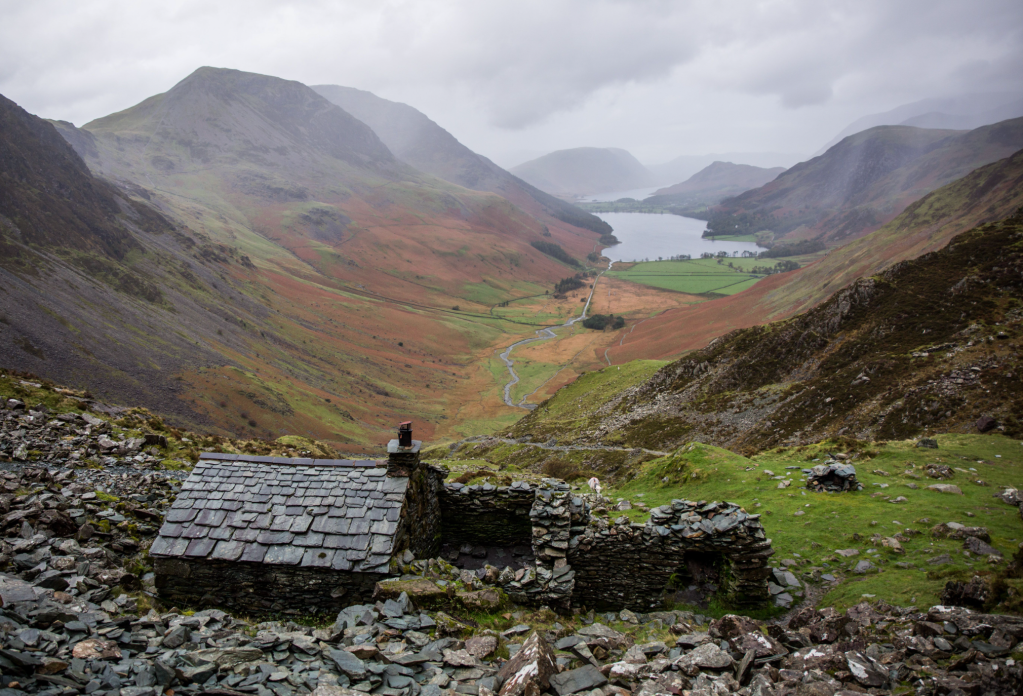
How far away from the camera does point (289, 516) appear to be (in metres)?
12.9

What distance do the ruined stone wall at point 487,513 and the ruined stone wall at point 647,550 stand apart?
3.07 metres

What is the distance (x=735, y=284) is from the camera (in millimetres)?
177875

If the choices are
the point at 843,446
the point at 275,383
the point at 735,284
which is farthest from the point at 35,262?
the point at 735,284

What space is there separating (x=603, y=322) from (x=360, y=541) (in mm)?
142963

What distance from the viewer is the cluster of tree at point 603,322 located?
487ft

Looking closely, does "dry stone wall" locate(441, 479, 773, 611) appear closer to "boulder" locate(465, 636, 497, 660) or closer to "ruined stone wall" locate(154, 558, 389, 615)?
"boulder" locate(465, 636, 497, 660)

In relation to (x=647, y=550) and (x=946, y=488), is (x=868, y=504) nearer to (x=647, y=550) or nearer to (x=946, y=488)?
(x=946, y=488)

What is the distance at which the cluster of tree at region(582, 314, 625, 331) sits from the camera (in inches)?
5839

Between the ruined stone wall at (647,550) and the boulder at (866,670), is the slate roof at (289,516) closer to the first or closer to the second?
the ruined stone wall at (647,550)

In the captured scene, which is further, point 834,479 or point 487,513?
point 834,479

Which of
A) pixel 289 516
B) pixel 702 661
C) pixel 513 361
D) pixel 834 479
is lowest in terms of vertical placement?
pixel 513 361

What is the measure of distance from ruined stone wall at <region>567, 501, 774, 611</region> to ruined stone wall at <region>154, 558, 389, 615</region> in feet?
19.6

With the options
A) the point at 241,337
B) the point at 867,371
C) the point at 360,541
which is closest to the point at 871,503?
the point at 360,541

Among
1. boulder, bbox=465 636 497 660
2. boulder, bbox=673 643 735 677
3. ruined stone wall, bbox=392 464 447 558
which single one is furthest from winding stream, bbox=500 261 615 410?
boulder, bbox=673 643 735 677
